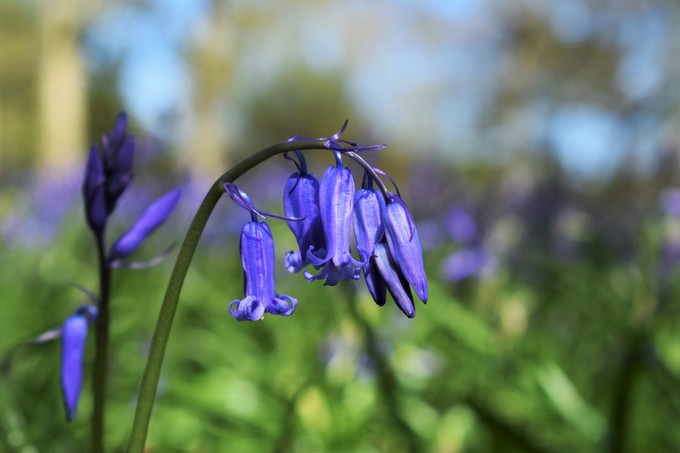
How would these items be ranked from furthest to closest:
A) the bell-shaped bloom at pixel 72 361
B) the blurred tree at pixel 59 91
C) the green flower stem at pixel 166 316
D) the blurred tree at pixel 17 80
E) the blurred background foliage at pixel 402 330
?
the blurred tree at pixel 17 80, the blurred tree at pixel 59 91, the blurred background foliage at pixel 402 330, the bell-shaped bloom at pixel 72 361, the green flower stem at pixel 166 316

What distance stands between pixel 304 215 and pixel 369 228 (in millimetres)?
82

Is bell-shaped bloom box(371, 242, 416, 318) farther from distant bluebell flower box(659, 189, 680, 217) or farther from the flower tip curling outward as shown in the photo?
distant bluebell flower box(659, 189, 680, 217)

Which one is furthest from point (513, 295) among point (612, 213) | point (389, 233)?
point (612, 213)

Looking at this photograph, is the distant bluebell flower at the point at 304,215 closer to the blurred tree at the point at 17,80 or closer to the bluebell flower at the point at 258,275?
the bluebell flower at the point at 258,275

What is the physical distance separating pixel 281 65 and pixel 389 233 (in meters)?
37.2

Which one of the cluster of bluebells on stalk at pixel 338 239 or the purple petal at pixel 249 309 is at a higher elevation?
the cluster of bluebells on stalk at pixel 338 239

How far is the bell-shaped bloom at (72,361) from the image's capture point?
3.78 ft

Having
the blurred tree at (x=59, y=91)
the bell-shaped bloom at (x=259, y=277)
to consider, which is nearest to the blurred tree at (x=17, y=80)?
the blurred tree at (x=59, y=91)

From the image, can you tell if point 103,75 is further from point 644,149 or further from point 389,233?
point 389,233

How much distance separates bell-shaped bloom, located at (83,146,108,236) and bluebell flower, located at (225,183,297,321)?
32 centimetres

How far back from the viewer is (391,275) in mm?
961

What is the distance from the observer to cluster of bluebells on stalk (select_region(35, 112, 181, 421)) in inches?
46.0

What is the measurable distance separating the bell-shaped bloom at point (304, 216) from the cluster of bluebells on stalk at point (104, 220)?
11.0 inches

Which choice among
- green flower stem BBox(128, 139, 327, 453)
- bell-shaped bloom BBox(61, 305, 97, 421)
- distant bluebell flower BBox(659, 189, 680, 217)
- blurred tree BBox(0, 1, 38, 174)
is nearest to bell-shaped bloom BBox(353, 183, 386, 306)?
green flower stem BBox(128, 139, 327, 453)
